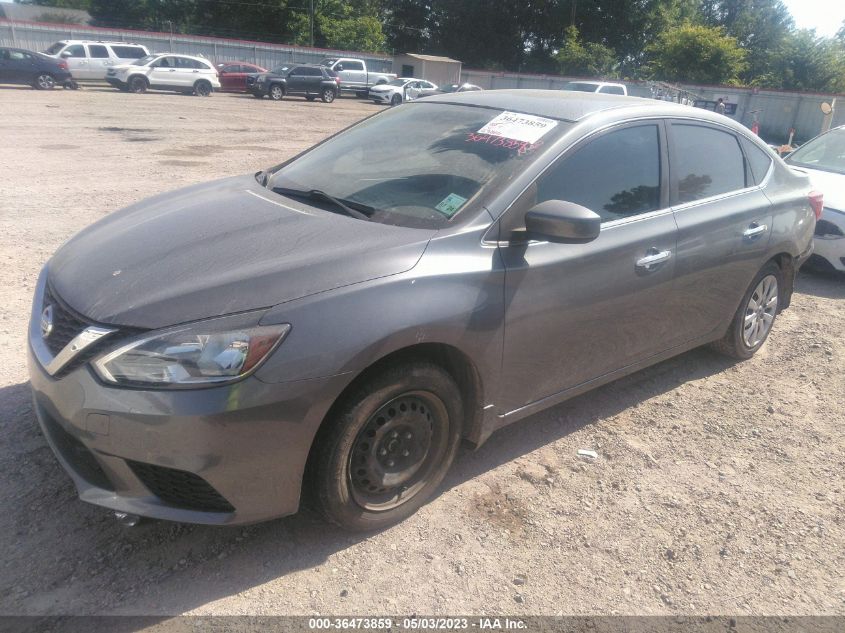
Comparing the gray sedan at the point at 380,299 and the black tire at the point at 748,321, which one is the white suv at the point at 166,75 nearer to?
the gray sedan at the point at 380,299

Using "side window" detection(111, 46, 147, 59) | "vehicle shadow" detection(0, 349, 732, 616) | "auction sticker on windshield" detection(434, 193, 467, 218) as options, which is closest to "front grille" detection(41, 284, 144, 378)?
"vehicle shadow" detection(0, 349, 732, 616)

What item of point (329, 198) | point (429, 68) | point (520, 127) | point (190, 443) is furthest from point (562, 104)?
point (429, 68)

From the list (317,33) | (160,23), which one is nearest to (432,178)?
(317,33)

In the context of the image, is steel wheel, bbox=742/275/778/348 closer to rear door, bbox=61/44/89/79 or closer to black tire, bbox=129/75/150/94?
black tire, bbox=129/75/150/94

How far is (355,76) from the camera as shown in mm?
37688

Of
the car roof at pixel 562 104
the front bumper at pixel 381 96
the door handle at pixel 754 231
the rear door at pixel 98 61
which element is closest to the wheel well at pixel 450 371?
the car roof at pixel 562 104

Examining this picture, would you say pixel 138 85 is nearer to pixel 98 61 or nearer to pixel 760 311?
pixel 98 61

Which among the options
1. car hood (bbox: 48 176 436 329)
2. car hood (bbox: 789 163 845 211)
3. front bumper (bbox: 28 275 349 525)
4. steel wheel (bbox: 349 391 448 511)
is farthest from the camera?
car hood (bbox: 789 163 845 211)

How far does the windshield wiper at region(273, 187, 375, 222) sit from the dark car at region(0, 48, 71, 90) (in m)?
25.5

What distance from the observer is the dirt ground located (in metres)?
2.54

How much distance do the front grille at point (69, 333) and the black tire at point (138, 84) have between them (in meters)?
27.7

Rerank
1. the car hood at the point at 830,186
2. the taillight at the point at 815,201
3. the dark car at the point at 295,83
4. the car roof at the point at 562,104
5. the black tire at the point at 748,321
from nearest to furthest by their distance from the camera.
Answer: the car roof at the point at 562,104 → the black tire at the point at 748,321 → the taillight at the point at 815,201 → the car hood at the point at 830,186 → the dark car at the point at 295,83

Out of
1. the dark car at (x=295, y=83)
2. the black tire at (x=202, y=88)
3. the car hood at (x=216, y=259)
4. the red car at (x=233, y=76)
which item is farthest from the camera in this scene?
the red car at (x=233, y=76)

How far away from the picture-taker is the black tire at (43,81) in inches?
952
